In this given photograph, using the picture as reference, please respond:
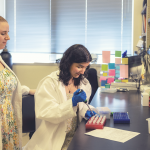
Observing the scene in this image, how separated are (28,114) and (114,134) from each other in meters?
0.76

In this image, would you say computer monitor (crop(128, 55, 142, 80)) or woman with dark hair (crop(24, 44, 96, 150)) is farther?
computer monitor (crop(128, 55, 142, 80))

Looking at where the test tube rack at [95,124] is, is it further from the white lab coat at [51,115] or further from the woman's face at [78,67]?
the woman's face at [78,67]

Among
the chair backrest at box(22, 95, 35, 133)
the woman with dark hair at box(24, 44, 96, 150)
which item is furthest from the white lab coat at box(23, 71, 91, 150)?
the chair backrest at box(22, 95, 35, 133)

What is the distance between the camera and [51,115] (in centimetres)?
108

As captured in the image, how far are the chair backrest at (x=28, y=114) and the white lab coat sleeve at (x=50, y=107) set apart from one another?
0.27 m

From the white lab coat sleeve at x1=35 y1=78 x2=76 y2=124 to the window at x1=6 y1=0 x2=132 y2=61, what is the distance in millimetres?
2385

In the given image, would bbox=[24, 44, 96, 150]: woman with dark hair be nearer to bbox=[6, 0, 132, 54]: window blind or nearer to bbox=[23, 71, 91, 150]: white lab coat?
bbox=[23, 71, 91, 150]: white lab coat

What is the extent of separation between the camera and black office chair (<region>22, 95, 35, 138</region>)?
1420 mm

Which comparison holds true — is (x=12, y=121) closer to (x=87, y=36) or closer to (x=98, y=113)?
(x=98, y=113)

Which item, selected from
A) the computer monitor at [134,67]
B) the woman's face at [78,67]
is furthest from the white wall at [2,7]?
the woman's face at [78,67]

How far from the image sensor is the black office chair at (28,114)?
4.66ft

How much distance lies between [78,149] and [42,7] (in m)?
3.20

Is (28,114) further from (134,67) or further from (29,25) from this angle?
(29,25)

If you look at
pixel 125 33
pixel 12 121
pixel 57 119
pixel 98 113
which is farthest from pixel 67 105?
pixel 125 33
